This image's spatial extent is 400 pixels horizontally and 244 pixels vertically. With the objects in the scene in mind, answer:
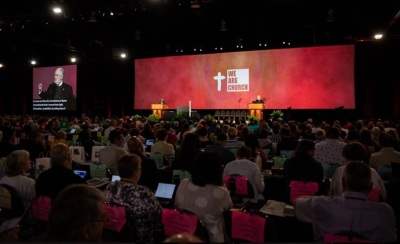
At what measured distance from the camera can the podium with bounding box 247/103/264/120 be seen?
15.7 m

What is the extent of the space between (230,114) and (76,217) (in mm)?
16181

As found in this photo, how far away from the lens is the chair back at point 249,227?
243cm

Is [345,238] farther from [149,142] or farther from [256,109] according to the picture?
[256,109]

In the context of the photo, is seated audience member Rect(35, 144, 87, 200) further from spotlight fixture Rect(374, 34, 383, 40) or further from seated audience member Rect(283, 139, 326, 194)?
spotlight fixture Rect(374, 34, 383, 40)

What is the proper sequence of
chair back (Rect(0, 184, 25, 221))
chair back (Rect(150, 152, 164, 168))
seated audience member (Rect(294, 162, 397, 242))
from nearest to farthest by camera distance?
seated audience member (Rect(294, 162, 397, 242)) < chair back (Rect(0, 184, 25, 221)) < chair back (Rect(150, 152, 164, 168))

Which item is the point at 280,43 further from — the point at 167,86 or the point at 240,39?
the point at 167,86

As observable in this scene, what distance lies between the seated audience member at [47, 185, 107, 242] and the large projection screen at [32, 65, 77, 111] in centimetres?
2085

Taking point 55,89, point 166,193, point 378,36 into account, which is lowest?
point 166,193

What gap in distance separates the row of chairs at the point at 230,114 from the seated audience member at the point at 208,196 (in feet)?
46.6

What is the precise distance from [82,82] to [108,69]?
193cm

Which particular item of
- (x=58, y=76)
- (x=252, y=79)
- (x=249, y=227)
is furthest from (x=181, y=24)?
(x=249, y=227)

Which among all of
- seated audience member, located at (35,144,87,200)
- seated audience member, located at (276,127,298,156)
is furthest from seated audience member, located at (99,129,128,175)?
seated audience member, located at (276,127,298,156)

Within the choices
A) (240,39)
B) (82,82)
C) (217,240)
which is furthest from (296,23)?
(217,240)

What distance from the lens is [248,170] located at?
4266 millimetres
